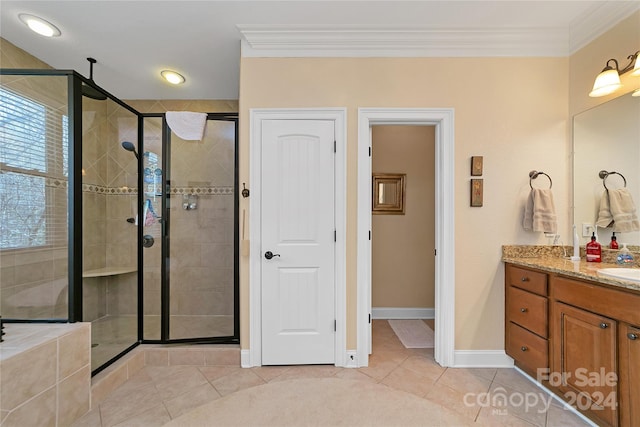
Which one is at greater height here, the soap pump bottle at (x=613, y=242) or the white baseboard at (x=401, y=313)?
the soap pump bottle at (x=613, y=242)

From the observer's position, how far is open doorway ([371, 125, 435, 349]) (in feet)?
11.3

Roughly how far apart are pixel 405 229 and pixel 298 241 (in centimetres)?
180

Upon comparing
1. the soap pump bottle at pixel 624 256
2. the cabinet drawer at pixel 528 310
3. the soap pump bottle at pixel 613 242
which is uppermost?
the soap pump bottle at pixel 613 242

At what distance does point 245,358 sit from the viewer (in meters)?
2.20

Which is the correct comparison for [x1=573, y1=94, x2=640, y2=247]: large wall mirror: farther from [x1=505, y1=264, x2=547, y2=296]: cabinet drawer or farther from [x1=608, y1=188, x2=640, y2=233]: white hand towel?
[x1=505, y1=264, x2=547, y2=296]: cabinet drawer

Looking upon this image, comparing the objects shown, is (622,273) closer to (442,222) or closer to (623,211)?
(623,211)

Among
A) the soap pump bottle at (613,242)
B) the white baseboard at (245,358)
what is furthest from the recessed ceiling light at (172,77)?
the soap pump bottle at (613,242)

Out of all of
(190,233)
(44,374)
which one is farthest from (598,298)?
(44,374)

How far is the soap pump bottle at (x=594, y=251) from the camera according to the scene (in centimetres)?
197

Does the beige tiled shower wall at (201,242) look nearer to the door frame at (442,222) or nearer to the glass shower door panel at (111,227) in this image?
the glass shower door panel at (111,227)

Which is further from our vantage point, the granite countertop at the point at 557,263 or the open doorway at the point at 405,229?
Result: the open doorway at the point at 405,229

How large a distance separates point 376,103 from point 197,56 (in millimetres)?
1682

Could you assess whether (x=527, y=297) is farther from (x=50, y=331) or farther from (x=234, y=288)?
(x=50, y=331)

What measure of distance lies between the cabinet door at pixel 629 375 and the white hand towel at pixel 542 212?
0.88 m
